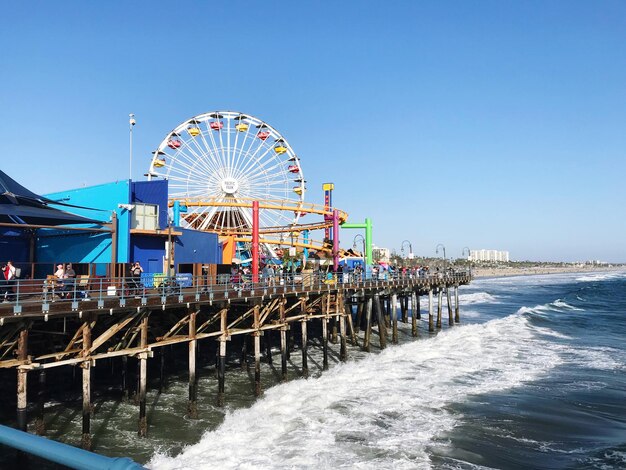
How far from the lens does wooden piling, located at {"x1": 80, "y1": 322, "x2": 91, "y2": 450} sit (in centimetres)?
1525

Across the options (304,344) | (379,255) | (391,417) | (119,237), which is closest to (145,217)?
(119,237)

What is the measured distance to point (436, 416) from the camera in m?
19.4

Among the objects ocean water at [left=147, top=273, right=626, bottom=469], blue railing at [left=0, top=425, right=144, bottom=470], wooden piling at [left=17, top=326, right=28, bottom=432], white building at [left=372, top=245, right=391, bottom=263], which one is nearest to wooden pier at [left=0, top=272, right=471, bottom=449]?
wooden piling at [left=17, top=326, right=28, bottom=432]

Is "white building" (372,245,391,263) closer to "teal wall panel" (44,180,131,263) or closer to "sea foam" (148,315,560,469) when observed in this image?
"sea foam" (148,315,560,469)

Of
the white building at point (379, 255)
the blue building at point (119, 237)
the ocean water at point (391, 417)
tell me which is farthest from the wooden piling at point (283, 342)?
the white building at point (379, 255)

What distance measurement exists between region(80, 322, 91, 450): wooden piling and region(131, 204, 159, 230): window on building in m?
9.89

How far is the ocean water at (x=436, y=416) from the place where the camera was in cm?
1534

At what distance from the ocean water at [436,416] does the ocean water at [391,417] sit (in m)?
0.06

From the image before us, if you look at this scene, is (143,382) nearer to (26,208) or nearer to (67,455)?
(26,208)

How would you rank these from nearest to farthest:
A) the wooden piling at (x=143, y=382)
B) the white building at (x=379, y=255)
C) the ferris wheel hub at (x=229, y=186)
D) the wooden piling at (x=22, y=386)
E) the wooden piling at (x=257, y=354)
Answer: the wooden piling at (x=22, y=386) → the wooden piling at (x=143, y=382) → the wooden piling at (x=257, y=354) → the ferris wheel hub at (x=229, y=186) → the white building at (x=379, y=255)

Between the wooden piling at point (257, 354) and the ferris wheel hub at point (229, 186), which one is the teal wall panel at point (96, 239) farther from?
the ferris wheel hub at point (229, 186)

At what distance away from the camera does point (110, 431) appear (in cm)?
1773

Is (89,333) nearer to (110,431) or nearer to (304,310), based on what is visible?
(110,431)

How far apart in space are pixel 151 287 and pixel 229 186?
84.0 feet
